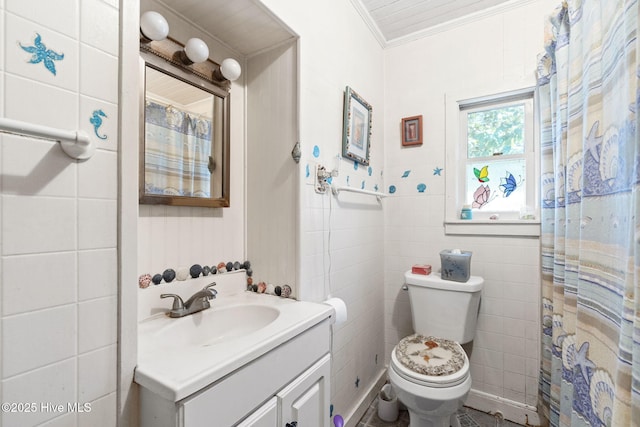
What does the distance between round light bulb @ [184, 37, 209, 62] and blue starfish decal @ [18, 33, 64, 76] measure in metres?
0.55

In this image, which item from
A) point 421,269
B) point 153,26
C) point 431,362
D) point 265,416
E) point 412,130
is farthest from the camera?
point 412,130

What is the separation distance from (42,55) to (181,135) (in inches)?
21.4

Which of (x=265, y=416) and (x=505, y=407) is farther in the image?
(x=505, y=407)

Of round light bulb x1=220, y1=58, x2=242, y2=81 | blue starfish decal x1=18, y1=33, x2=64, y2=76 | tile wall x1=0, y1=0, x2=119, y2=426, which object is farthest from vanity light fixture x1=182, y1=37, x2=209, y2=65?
blue starfish decal x1=18, y1=33, x2=64, y2=76

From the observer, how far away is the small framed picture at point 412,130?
1.97m

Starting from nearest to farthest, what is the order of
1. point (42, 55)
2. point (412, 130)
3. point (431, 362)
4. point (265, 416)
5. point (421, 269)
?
1. point (42, 55)
2. point (265, 416)
3. point (431, 362)
4. point (421, 269)
5. point (412, 130)

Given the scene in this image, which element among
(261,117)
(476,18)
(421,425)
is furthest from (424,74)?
(421,425)

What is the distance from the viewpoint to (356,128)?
168 cm

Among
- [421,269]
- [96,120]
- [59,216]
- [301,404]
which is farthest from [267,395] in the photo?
[421,269]

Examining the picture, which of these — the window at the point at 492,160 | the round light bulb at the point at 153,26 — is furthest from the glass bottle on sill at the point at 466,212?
the round light bulb at the point at 153,26

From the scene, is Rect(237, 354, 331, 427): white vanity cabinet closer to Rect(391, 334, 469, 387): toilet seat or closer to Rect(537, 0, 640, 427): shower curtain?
Rect(391, 334, 469, 387): toilet seat

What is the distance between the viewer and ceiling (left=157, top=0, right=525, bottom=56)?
107cm

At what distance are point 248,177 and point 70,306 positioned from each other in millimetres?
872

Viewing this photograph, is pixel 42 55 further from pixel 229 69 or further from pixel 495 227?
pixel 495 227
